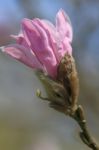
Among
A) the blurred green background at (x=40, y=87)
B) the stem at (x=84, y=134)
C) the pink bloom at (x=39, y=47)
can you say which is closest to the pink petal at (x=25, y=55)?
the pink bloom at (x=39, y=47)

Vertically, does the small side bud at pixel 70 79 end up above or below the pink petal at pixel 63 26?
below

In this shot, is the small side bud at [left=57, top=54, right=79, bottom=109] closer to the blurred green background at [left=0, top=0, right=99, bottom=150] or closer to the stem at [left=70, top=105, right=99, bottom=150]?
the stem at [left=70, top=105, right=99, bottom=150]

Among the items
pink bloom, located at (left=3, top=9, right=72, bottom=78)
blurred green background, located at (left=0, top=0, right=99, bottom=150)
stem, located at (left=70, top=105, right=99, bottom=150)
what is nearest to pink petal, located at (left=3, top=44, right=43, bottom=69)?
pink bloom, located at (left=3, top=9, right=72, bottom=78)

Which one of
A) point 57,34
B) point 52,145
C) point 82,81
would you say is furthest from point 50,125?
point 57,34

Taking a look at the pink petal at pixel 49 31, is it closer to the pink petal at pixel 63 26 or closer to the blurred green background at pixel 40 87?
the pink petal at pixel 63 26

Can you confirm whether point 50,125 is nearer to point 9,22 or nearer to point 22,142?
point 22,142

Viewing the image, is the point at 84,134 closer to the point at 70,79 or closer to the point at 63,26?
the point at 70,79

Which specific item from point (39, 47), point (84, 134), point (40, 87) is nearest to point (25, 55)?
point (39, 47)
